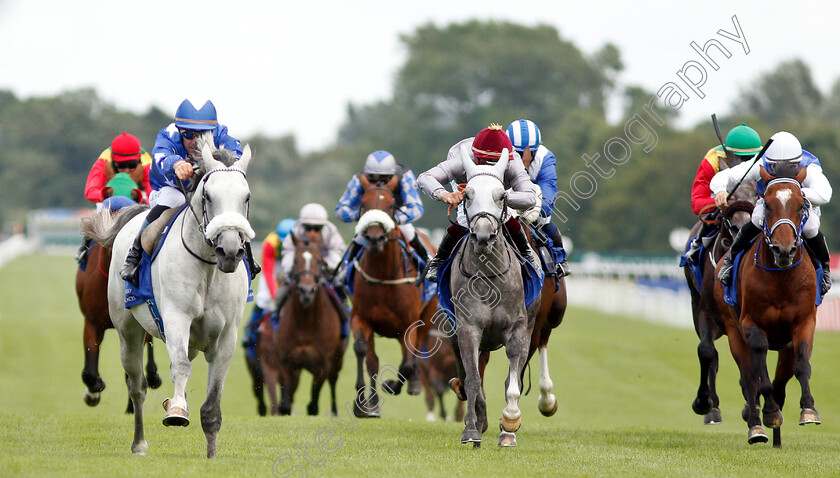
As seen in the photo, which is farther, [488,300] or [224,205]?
[488,300]

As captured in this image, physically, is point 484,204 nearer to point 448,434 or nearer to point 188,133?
point 188,133

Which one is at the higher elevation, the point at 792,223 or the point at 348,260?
the point at 348,260

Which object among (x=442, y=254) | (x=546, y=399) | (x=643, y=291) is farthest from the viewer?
(x=643, y=291)

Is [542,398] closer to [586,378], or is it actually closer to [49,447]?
[49,447]

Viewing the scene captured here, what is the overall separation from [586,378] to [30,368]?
37.3 feet

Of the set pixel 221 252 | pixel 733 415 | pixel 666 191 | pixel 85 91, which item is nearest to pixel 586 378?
pixel 733 415

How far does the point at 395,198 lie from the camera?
12586mm

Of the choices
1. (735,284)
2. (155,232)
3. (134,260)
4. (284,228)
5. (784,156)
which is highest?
(284,228)

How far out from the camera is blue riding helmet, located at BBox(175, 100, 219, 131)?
8.75 meters

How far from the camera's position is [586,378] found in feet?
72.4

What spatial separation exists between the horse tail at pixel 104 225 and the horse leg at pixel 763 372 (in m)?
5.33

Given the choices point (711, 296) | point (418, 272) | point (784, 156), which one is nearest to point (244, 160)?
point (784, 156)

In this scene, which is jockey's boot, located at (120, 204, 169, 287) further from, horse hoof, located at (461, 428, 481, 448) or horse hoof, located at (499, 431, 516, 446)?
horse hoof, located at (499, 431, 516, 446)

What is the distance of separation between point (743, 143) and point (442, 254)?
3.51 metres
